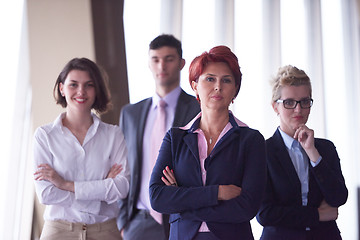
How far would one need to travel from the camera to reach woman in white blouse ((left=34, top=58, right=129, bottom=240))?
254 centimetres

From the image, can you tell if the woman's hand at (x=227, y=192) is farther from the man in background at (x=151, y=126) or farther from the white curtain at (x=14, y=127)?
the white curtain at (x=14, y=127)

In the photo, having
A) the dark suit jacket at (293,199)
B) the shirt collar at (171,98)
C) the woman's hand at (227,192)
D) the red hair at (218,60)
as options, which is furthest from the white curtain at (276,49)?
the woman's hand at (227,192)

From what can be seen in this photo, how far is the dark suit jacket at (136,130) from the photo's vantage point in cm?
Result: 317

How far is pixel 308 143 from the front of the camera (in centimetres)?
245

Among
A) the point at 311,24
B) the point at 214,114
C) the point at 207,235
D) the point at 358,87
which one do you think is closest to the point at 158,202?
the point at 207,235

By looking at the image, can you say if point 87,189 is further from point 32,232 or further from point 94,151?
point 32,232

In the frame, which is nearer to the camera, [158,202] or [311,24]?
[158,202]

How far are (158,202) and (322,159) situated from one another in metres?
1.02

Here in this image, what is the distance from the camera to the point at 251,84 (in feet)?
13.9

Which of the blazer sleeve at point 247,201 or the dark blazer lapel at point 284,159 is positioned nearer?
the blazer sleeve at point 247,201

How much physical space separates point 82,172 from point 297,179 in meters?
1.31

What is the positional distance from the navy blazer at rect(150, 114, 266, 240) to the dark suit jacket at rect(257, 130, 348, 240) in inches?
13.1

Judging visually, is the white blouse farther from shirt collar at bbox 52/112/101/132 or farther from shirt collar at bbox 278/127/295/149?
shirt collar at bbox 278/127/295/149

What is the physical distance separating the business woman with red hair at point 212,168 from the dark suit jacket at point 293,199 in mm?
334
